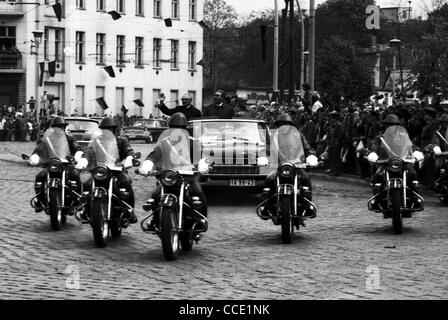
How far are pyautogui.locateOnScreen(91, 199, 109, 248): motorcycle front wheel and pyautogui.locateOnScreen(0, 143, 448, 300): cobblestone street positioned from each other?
128 mm

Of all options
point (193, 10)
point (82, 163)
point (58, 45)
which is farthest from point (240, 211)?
point (193, 10)

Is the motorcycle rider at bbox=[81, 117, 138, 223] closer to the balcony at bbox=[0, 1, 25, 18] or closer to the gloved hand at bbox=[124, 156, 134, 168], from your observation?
the gloved hand at bbox=[124, 156, 134, 168]

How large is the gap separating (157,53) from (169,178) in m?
74.8

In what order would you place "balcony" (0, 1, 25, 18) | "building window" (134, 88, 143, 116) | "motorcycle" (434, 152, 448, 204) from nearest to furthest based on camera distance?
1. "motorcycle" (434, 152, 448, 204)
2. "balcony" (0, 1, 25, 18)
3. "building window" (134, 88, 143, 116)

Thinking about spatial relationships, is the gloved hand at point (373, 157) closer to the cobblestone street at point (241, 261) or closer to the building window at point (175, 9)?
the cobblestone street at point (241, 261)

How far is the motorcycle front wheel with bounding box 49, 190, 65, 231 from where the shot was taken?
17.3 meters

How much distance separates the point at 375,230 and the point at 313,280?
5590mm

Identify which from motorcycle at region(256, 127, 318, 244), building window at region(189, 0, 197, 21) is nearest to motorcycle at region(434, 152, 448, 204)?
motorcycle at region(256, 127, 318, 244)

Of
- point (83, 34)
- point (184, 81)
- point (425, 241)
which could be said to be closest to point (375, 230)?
point (425, 241)

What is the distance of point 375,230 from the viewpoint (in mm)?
17688

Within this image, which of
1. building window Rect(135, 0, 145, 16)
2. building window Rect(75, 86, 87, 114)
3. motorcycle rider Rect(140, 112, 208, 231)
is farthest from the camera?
building window Rect(135, 0, 145, 16)

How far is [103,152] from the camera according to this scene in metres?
16.2
